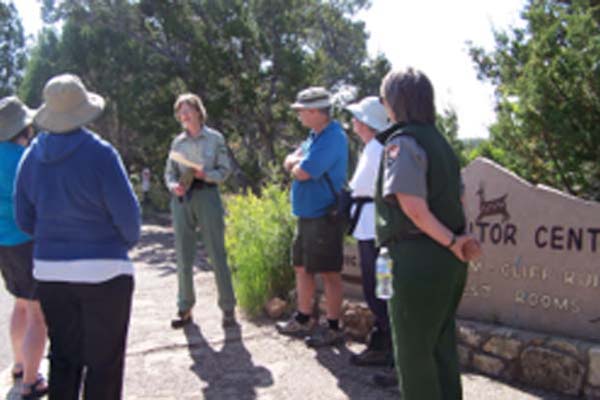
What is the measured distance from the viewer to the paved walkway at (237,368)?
3865mm

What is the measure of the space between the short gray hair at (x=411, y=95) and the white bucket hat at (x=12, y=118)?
233 centimetres

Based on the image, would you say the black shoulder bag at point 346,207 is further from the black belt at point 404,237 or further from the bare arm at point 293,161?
the black belt at point 404,237

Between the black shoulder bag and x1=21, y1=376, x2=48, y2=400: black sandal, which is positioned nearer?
x1=21, y1=376, x2=48, y2=400: black sandal

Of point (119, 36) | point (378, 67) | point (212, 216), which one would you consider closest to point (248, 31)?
point (378, 67)

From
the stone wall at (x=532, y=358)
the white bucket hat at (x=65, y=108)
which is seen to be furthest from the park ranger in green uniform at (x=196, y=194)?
the stone wall at (x=532, y=358)

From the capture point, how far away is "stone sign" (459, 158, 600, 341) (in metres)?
3.71

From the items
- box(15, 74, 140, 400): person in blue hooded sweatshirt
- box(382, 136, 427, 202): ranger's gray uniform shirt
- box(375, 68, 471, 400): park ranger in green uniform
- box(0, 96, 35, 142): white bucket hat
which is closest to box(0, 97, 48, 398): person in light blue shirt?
box(0, 96, 35, 142): white bucket hat

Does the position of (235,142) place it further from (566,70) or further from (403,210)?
(403,210)

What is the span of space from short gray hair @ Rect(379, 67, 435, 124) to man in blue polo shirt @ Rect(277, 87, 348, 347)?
1.71m

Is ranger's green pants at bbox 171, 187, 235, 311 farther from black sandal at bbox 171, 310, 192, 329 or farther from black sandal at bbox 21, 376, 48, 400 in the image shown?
black sandal at bbox 21, 376, 48, 400

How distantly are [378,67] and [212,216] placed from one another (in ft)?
41.0

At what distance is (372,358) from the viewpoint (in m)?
4.26

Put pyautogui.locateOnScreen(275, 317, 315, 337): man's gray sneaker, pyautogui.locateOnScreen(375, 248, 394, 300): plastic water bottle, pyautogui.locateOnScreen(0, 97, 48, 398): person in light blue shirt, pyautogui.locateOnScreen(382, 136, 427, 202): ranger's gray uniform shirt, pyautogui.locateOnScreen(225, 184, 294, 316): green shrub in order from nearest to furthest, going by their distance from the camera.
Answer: pyautogui.locateOnScreen(382, 136, 427, 202): ranger's gray uniform shirt, pyautogui.locateOnScreen(375, 248, 394, 300): plastic water bottle, pyautogui.locateOnScreen(0, 97, 48, 398): person in light blue shirt, pyautogui.locateOnScreen(275, 317, 315, 337): man's gray sneaker, pyautogui.locateOnScreen(225, 184, 294, 316): green shrub

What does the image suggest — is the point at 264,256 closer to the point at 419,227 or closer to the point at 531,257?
the point at 531,257
